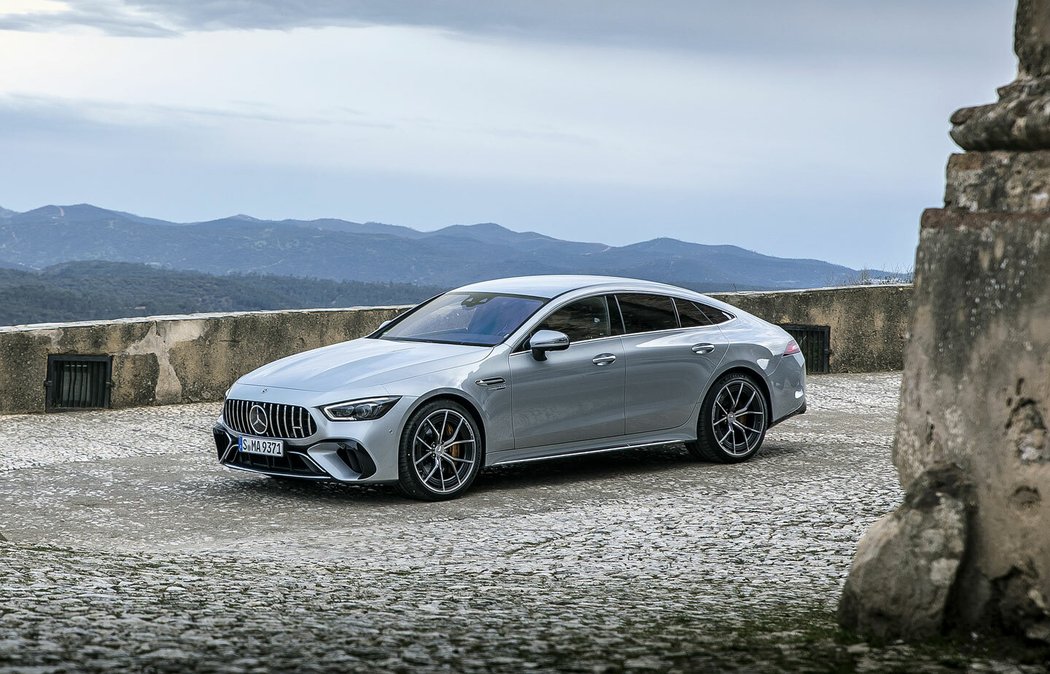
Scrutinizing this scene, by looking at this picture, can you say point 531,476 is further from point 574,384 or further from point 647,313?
point 647,313

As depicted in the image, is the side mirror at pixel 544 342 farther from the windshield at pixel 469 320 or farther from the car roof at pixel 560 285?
the car roof at pixel 560 285

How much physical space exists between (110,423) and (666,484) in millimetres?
5783

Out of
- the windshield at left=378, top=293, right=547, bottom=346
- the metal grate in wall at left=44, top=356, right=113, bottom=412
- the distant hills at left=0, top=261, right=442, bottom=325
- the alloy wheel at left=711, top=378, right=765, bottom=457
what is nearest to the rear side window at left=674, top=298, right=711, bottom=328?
the alloy wheel at left=711, top=378, right=765, bottom=457

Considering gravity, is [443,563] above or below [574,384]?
below

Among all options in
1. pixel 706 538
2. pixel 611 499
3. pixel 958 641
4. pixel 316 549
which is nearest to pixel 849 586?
pixel 958 641

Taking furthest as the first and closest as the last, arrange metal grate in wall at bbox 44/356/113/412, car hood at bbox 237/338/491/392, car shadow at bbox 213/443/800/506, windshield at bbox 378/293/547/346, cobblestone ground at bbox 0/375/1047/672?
metal grate in wall at bbox 44/356/113/412, windshield at bbox 378/293/547/346, car shadow at bbox 213/443/800/506, car hood at bbox 237/338/491/392, cobblestone ground at bbox 0/375/1047/672

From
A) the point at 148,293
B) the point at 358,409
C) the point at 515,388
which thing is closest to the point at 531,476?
the point at 515,388

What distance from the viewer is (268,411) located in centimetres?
941

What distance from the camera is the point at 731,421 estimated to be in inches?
428

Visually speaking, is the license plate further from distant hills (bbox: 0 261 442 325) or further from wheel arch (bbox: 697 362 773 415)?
distant hills (bbox: 0 261 442 325)

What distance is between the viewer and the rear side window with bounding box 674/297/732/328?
35.7ft

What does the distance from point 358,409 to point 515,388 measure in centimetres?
116

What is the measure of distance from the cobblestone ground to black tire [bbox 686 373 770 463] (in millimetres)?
163

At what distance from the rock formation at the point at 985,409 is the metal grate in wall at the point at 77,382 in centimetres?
1053
